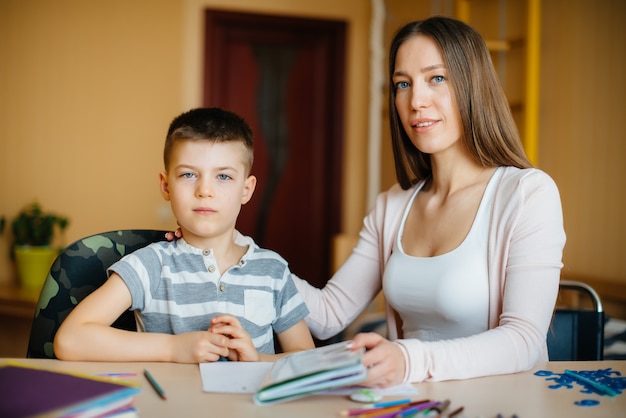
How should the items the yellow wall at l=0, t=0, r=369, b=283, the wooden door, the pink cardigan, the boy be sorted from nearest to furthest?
the pink cardigan, the boy, the yellow wall at l=0, t=0, r=369, b=283, the wooden door

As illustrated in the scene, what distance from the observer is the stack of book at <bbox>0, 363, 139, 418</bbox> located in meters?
0.79

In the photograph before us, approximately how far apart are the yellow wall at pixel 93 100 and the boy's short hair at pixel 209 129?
121 inches

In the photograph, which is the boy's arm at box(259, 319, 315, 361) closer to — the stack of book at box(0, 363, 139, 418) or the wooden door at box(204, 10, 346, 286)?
the stack of book at box(0, 363, 139, 418)

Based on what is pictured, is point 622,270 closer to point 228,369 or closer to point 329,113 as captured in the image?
point 228,369

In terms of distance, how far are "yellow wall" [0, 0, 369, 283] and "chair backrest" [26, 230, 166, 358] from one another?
2993 millimetres

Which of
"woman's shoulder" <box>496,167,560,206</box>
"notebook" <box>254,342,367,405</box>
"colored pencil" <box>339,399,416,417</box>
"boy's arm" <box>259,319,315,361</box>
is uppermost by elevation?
"woman's shoulder" <box>496,167,560,206</box>

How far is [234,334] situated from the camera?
4.26ft

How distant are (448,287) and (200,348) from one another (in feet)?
2.02

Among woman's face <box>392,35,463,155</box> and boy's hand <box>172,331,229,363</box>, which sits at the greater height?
woman's face <box>392,35,463,155</box>

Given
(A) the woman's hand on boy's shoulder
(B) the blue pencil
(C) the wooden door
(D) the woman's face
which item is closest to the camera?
(B) the blue pencil

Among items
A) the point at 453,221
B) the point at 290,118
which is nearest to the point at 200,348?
the point at 453,221

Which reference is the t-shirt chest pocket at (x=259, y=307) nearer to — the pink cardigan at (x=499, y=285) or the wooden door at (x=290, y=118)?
the pink cardigan at (x=499, y=285)

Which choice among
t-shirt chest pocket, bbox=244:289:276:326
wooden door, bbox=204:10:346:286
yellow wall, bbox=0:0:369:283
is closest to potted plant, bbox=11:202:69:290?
yellow wall, bbox=0:0:369:283

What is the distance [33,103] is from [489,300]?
360cm
